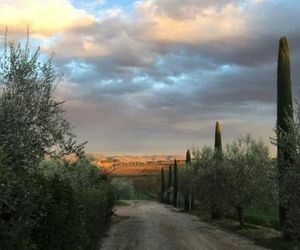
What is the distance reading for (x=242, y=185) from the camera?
33.9m

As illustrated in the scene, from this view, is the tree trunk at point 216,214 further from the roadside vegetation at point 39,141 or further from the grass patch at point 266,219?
the roadside vegetation at point 39,141

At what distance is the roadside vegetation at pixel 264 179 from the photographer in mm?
18344

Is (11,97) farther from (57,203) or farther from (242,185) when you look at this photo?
(242,185)

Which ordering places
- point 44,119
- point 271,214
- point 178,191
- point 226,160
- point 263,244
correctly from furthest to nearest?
point 178,191 → point 271,214 → point 226,160 → point 263,244 → point 44,119

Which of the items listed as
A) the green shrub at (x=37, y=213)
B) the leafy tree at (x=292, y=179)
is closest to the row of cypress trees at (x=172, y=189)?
the leafy tree at (x=292, y=179)

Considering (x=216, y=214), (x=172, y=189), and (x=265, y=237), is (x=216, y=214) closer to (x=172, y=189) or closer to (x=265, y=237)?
(x=265, y=237)

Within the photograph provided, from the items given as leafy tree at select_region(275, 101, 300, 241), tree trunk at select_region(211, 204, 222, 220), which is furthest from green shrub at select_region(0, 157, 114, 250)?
tree trunk at select_region(211, 204, 222, 220)

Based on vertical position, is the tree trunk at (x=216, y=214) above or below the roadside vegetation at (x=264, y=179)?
below

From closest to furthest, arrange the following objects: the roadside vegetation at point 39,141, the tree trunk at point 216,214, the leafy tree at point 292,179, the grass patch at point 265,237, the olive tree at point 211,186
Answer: the roadside vegetation at point 39,141, the leafy tree at point 292,179, the grass patch at point 265,237, the olive tree at point 211,186, the tree trunk at point 216,214

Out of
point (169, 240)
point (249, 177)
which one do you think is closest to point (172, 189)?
point (249, 177)

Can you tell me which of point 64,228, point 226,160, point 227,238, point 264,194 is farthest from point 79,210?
point 226,160

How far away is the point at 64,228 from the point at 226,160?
27.2 meters

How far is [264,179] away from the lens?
32.2 meters

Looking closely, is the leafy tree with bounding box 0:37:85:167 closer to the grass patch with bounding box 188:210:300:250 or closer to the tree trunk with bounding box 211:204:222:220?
the grass patch with bounding box 188:210:300:250
